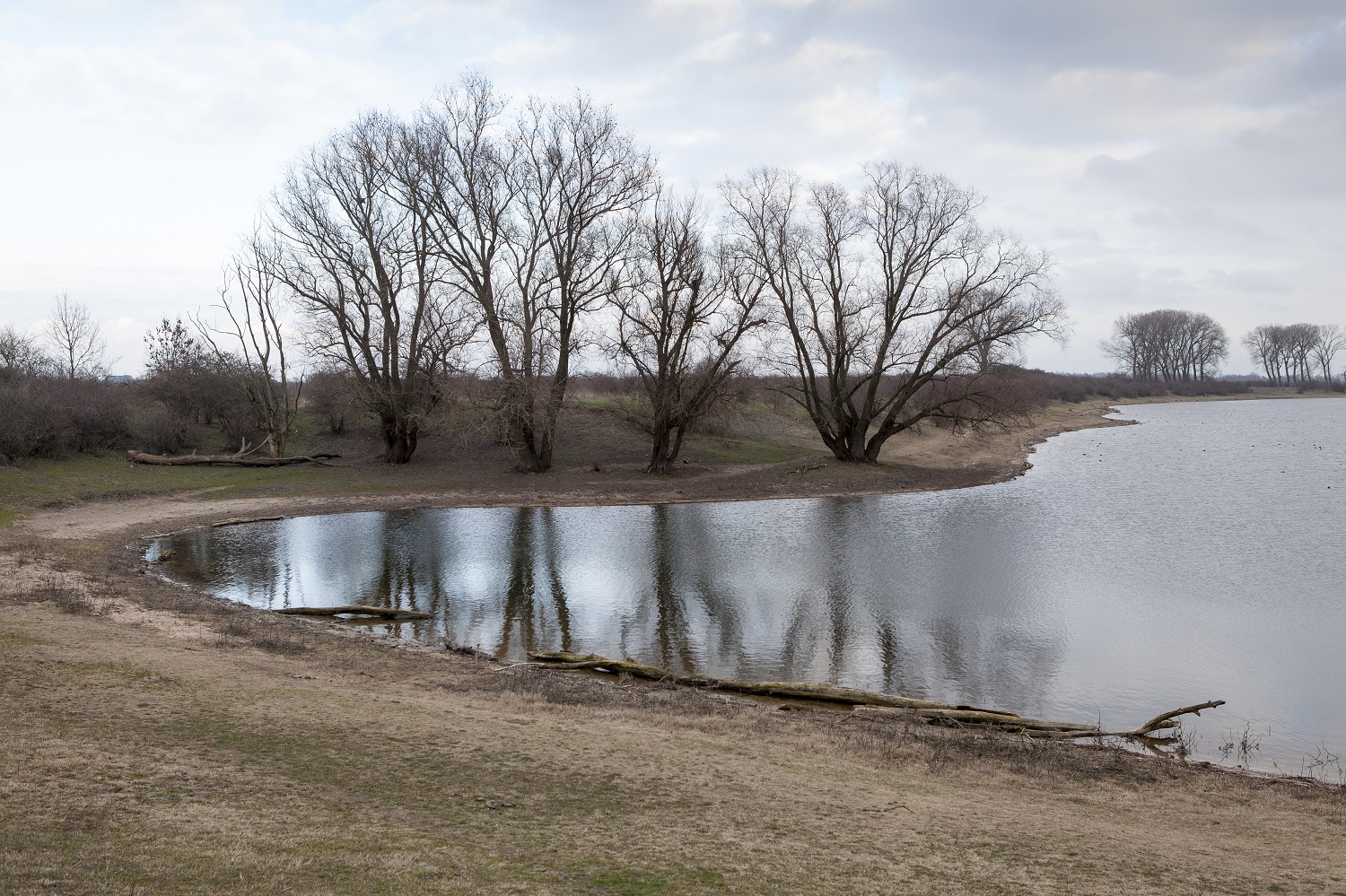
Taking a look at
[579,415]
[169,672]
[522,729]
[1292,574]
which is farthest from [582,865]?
[579,415]

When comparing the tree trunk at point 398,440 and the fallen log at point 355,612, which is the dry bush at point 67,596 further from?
the tree trunk at point 398,440

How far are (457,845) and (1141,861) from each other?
4.61m

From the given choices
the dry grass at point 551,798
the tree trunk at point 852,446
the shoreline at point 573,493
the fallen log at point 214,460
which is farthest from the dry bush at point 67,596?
the tree trunk at point 852,446

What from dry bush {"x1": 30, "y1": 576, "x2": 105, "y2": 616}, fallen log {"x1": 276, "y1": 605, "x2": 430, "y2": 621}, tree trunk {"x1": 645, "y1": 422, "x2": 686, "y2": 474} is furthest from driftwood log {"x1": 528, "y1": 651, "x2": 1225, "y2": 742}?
tree trunk {"x1": 645, "y1": 422, "x2": 686, "y2": 474}

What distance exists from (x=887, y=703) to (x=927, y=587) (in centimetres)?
714

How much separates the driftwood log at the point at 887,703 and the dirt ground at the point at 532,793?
1.49ft

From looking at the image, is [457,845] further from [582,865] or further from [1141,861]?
[1141,861]

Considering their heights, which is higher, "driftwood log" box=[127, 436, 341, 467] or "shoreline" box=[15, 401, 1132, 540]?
"driftwood log" box=[127, 436, 341, 467]

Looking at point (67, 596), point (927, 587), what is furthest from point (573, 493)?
point (67, 596)

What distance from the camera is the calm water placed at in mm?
12023

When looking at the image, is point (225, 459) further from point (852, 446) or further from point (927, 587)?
point (927, 587)

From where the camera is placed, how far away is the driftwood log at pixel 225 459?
1400 inches

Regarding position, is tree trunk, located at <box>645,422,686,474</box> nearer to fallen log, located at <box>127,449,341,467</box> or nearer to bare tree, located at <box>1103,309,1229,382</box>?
fallen log, located at <box>127,449,341,467</box>

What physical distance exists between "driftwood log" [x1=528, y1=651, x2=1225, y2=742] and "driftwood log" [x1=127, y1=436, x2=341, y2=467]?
1127 inches
